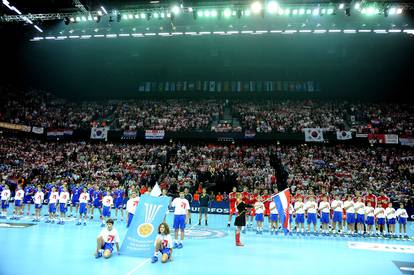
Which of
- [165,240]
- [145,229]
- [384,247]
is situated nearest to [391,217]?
[384,247]

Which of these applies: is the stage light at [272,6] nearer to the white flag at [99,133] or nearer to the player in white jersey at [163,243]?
the player in white jersey at [163,243]

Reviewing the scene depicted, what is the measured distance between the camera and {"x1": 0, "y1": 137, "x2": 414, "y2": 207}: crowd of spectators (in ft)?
81.9

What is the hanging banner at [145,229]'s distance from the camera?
945 cm

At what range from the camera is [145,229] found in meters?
9.55

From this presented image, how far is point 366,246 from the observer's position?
1293cm

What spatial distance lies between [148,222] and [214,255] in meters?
2.46

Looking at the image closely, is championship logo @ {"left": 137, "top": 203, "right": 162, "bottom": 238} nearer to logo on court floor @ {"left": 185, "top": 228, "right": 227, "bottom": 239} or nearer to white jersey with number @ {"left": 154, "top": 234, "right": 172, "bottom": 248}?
white jersey with number @ {"left": 154, "top": 234, "right": 172, "bottom": 248}

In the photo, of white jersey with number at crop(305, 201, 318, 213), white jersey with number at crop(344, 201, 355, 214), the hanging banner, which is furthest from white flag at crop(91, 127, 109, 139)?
the hanging banner

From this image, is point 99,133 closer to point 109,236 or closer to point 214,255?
point 109,236

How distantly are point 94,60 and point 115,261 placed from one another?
34.3 metres

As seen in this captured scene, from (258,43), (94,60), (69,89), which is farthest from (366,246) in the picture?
(69,89)

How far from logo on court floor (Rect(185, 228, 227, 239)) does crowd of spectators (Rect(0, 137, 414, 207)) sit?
28.0 ft

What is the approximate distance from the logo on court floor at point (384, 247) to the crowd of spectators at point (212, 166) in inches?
407

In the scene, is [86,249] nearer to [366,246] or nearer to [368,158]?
[366,246]
